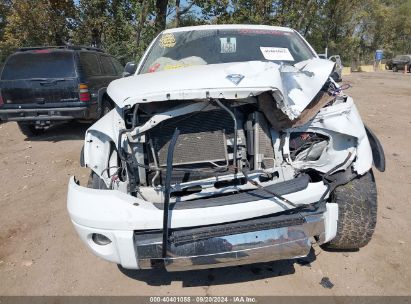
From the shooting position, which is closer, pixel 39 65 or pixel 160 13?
pixel 39 65

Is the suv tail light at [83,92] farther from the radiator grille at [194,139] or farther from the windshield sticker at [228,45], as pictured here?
the radiator grille at [194,139]

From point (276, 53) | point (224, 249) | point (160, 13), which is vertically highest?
point (160, 13)

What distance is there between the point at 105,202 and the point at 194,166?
0.73 m

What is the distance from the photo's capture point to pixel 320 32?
29625 millimetres

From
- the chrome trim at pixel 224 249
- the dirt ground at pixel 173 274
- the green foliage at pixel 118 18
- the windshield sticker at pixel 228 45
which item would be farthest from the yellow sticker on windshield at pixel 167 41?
the green foliage at pixel 118 18

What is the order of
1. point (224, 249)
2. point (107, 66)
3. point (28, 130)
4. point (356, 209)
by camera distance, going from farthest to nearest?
1. point (107, 66)
2. point (28, 130)
3. point (356, 209)
4. point (224, 249)

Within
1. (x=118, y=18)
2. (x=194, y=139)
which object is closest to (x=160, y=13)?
(x=118, y=18)

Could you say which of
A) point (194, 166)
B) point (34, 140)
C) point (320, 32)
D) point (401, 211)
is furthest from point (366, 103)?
point (320, 32)

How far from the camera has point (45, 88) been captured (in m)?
7.14

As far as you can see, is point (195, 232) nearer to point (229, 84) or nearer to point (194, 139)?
point (194, 139)

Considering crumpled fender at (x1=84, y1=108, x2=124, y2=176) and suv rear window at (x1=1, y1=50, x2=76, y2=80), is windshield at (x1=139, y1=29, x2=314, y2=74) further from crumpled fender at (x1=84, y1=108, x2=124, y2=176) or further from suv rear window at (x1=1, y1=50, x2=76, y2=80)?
suv rear window at (x1=1, y1=50, x2=76, y2=80)

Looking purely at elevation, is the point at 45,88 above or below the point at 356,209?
above

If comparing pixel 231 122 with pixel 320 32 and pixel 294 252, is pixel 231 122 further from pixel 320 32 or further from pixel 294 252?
pixel 320 32

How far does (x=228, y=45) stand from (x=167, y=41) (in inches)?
31.4
